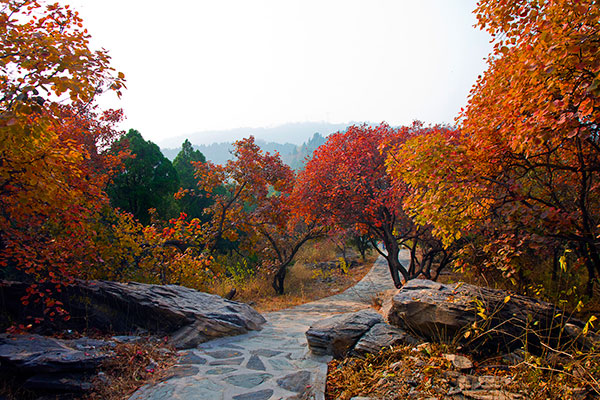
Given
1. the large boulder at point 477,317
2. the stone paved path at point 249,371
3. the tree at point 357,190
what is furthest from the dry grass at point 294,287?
the large boulder at point 477,317

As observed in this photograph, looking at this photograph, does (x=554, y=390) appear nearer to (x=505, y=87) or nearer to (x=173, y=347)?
(x=505, y=87)

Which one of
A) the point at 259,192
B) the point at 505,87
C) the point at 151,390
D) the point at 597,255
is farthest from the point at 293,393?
the point at 259,192

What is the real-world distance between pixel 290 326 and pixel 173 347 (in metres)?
2.59

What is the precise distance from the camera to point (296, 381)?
365cm

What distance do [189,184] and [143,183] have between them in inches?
198

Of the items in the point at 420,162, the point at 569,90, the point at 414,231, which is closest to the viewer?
the point at 569,90

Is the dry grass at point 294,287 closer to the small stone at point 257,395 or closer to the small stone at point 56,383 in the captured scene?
the small stone at point 257,395

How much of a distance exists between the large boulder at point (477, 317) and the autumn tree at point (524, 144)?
516 millimetres

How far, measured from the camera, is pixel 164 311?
5.28 m

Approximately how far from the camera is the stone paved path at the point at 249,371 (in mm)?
3328

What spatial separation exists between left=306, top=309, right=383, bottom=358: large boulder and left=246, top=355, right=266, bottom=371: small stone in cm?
74

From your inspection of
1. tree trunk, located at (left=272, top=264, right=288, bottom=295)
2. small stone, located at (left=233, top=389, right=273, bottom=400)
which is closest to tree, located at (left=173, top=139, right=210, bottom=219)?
tree trunk, located at (left=272, top=264, right=288, bottom=295)

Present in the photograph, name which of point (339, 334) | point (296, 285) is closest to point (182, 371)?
point (339, 334)

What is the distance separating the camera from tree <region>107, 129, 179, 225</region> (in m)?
11.4
